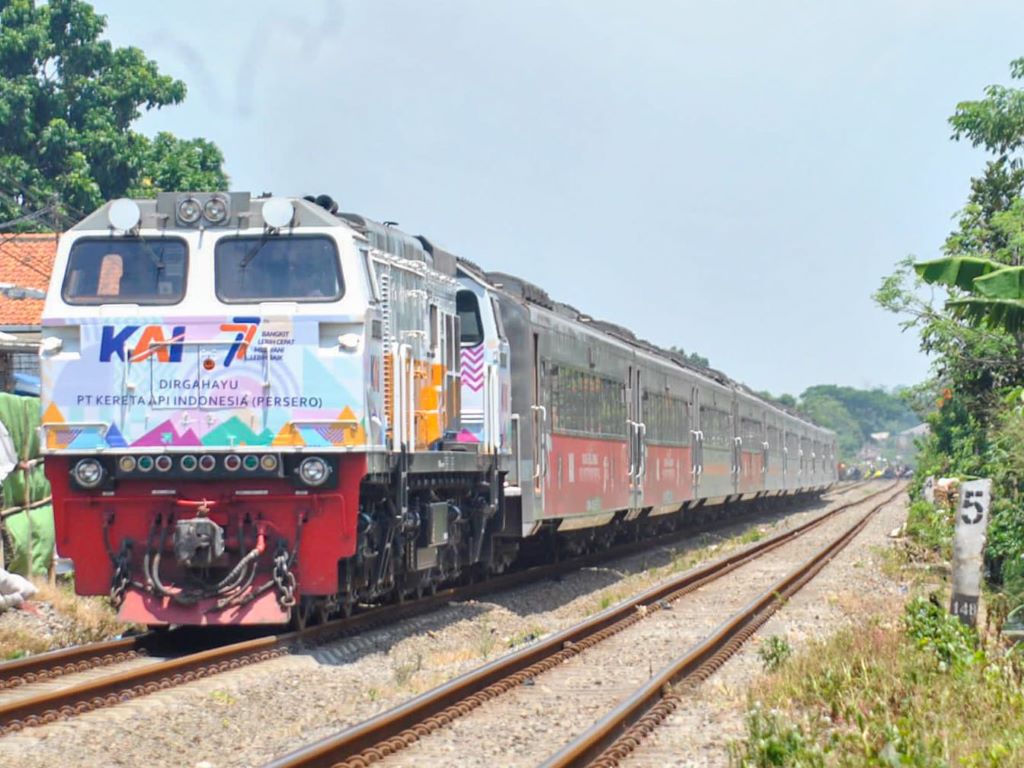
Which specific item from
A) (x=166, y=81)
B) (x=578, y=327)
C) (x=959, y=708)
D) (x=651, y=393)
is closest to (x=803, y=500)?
(x=166, y=81)

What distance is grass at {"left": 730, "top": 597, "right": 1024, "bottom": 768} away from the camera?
7.16 m

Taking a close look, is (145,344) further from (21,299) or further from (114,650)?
(21,299)

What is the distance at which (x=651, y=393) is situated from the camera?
2489 centimetres

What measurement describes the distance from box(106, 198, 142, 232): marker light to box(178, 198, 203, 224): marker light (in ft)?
1.11

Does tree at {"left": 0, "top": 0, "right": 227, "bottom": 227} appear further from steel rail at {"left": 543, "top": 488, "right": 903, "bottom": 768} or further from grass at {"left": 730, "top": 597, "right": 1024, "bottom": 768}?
grass at {"left": 730, "top": 597, "right": 1024, "bottom": 768}

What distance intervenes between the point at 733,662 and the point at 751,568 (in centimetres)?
1066

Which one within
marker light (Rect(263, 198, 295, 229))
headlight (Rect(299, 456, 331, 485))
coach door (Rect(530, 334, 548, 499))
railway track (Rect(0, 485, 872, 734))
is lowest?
railway track (Rect(0, 485, 872, 734))

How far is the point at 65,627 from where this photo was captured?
1296cm

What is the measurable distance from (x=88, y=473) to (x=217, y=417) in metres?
1.09

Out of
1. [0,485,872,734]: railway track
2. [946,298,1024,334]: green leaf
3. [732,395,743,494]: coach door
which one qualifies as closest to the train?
[0,485,872,734]: railway track

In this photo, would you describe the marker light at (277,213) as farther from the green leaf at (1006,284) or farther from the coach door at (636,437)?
the coach door at (636,437)

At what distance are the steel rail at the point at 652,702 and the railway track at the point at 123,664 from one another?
3.05 meters

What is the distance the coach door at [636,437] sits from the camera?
22.7m

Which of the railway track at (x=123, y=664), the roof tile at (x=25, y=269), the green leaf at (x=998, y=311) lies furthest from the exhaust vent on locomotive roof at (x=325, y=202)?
the roof tile at (x=25, y=269)
